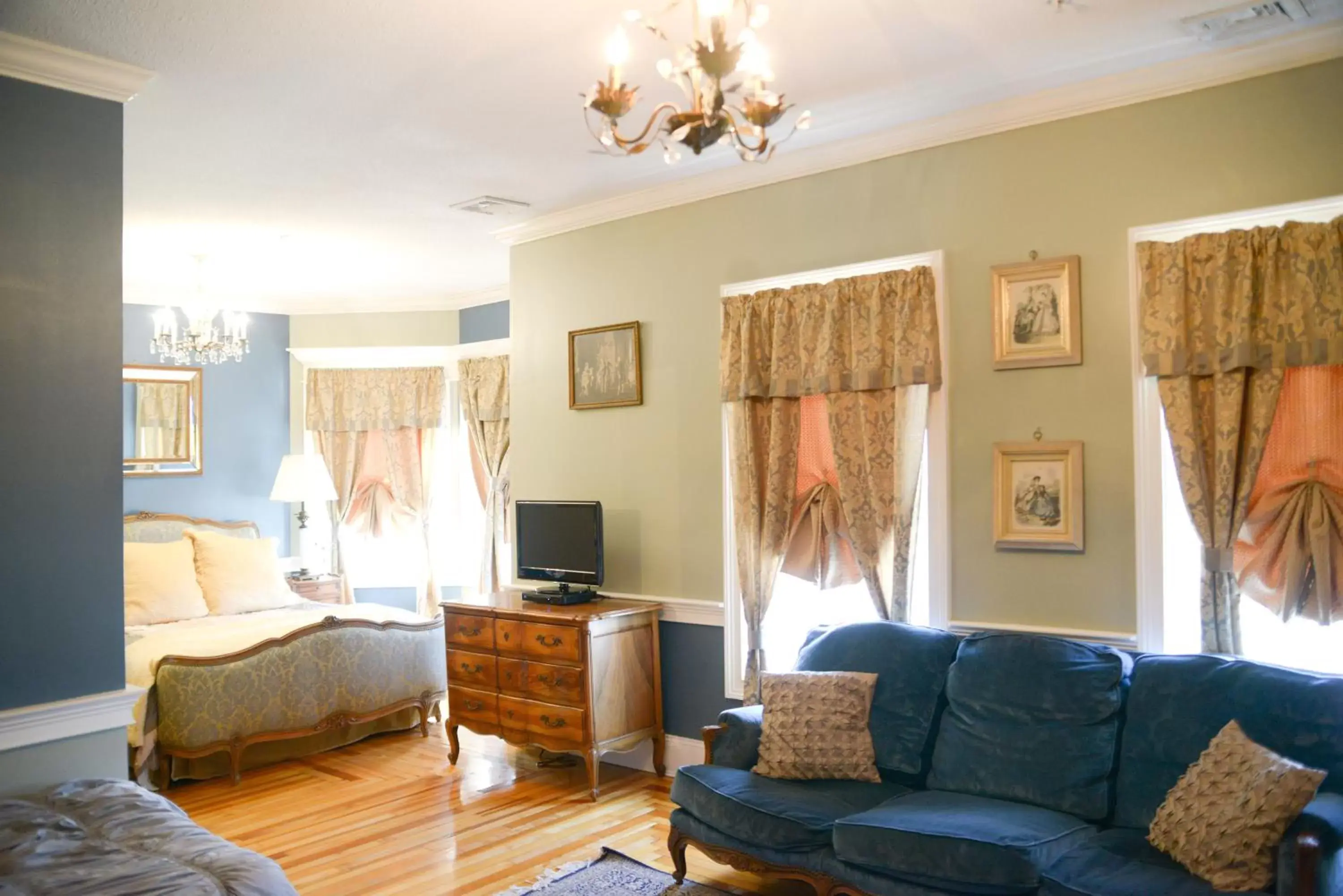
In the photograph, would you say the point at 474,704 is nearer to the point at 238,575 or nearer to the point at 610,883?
the point at 610,883

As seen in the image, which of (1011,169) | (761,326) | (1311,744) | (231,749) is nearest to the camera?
(1311,744)

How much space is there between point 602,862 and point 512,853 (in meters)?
0.39

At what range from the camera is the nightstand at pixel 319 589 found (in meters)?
7.44

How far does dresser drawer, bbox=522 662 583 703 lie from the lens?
475 cm

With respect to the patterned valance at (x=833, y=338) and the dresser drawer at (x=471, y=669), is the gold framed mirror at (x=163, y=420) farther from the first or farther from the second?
the patterned valance at (x=833, y=338)

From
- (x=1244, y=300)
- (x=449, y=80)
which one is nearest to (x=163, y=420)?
(x=449, y=80)

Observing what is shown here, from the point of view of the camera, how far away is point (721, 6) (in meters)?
2.07

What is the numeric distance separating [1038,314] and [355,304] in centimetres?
577

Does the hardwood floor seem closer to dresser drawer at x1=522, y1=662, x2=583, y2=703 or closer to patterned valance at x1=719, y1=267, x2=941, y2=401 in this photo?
dresser drawer at x1=522, y1=662, x2=583, y2=703

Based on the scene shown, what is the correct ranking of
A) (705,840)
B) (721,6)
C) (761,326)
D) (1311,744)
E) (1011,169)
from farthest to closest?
1. (761,326)
2. (1011,169)
3. (705,840)
4. (1311,744)
5. (721,6)

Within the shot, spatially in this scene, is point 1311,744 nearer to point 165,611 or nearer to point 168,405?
point 165,611

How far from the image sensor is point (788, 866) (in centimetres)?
331

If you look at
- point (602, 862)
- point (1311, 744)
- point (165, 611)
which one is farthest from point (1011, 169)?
point (165, 611)

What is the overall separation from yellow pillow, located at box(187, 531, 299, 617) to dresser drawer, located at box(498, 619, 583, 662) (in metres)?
2.41
